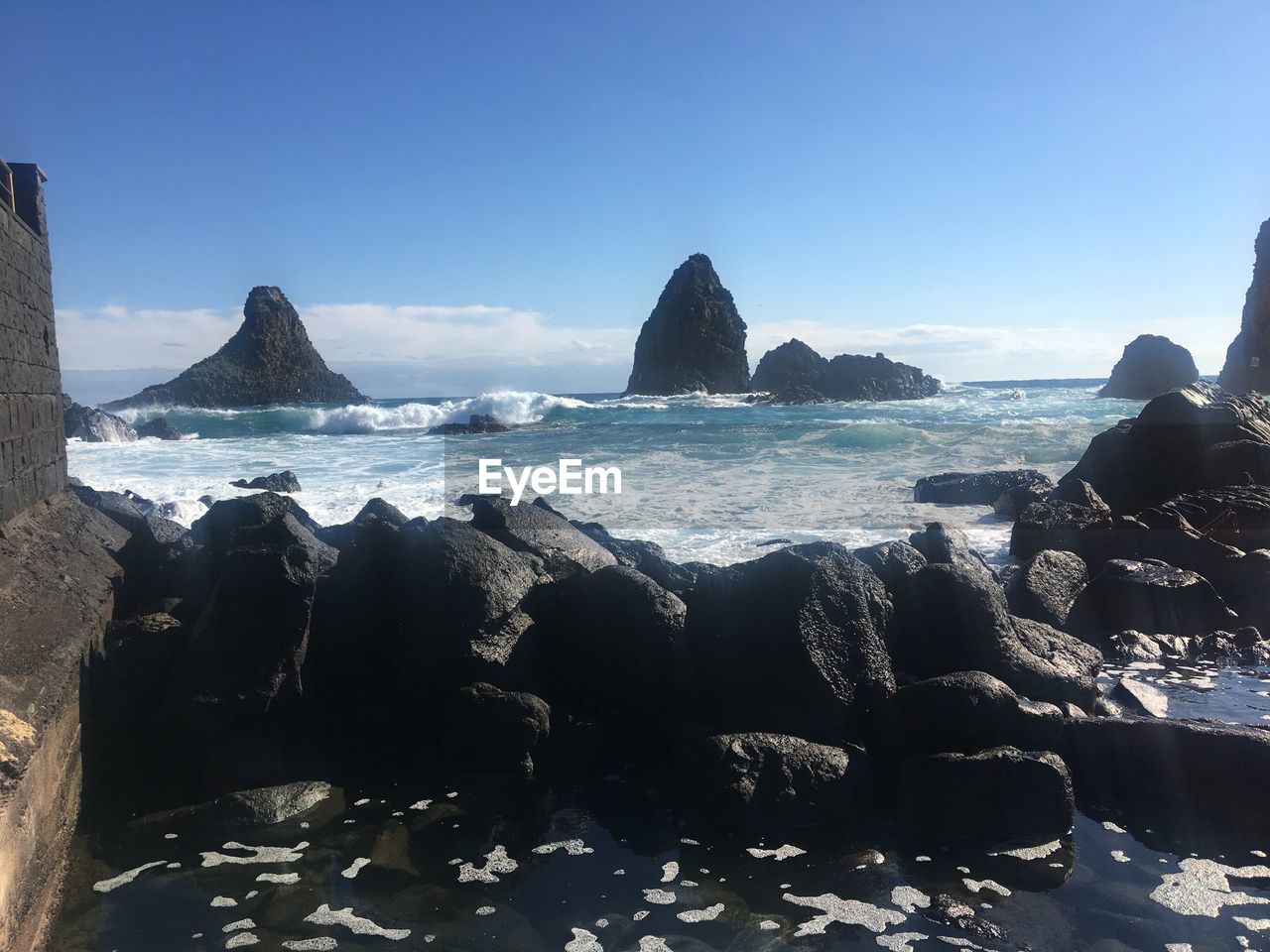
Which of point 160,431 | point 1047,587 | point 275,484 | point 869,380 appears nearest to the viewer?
point 1047,587

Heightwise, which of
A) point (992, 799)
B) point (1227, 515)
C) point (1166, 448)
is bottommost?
point (992, 799)

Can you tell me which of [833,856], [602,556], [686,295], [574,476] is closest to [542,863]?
[833,856]

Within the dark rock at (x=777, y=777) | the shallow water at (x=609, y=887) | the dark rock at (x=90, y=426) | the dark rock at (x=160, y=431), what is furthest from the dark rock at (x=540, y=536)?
the dark rock at (x=160, y=431)

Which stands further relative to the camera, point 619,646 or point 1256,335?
point 1256,335

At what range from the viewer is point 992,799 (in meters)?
3.98

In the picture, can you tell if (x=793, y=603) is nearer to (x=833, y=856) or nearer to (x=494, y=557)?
(x=833, y=856)

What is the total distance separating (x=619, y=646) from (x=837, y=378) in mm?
55660

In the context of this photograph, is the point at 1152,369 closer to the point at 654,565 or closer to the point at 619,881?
the point at 654,565

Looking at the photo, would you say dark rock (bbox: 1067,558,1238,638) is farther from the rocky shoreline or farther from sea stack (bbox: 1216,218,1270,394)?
sea stack (bbox: 1216,218,1270,394)

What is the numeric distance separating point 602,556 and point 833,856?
3184mm

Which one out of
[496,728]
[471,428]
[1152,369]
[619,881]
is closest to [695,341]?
[1152,369]

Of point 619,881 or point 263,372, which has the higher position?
point 263,372

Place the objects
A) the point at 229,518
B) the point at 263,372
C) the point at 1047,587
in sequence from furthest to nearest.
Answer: the point at 263,372
the point at 1047,587
the point at 229,518

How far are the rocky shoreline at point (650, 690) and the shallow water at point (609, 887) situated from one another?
279 millimetres
